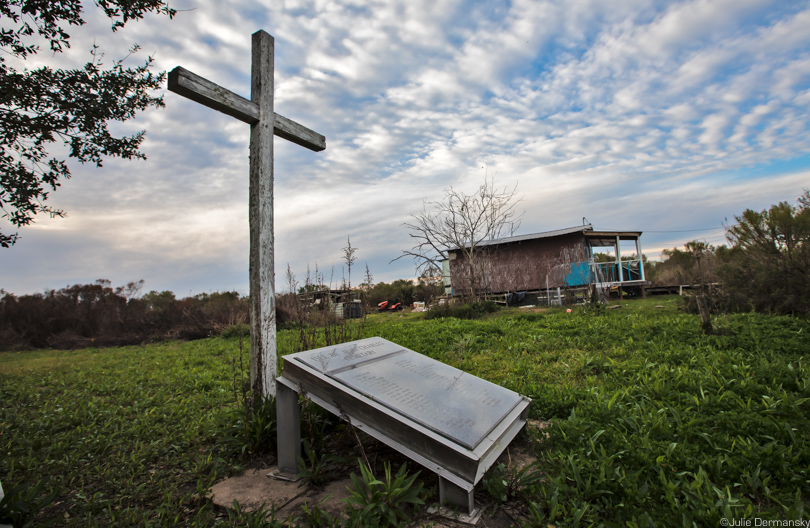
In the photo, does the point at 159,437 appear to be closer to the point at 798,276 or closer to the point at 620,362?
the point at 620,362

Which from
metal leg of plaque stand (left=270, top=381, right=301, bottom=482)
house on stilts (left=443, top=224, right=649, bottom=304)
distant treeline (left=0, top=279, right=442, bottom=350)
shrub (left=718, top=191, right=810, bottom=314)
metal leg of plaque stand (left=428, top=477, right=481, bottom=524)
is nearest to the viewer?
metal leg of plaque stand (left=428, top=477, right=481, bottom=524)

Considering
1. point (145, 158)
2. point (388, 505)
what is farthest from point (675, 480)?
point (145, 158)

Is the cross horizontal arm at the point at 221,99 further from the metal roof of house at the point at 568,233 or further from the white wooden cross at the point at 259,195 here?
the metal roof of house at the point at 568,233

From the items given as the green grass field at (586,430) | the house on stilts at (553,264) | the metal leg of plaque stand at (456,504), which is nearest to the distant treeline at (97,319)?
the green grass field at (586,430)

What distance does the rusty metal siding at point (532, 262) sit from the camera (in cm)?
1831

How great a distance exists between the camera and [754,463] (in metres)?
2.32

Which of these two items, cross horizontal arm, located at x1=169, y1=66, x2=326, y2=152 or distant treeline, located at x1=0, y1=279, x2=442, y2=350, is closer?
cross horizontal arm, located at x1=169, y1=66, x2=326, y2=152

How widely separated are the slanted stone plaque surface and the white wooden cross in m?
0.76

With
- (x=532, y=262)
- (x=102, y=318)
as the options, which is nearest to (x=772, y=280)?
(x=532, y=262)

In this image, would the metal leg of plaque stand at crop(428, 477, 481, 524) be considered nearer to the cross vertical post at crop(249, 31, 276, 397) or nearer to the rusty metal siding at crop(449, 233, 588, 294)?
the cross vertical post at crop(249, 31, 276, 397)

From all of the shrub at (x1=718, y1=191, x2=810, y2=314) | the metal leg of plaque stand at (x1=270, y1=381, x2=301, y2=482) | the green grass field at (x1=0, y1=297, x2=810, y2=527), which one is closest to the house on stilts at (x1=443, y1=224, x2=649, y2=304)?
the shrub at (x1=718, y1=191, x2=810, y2=314)

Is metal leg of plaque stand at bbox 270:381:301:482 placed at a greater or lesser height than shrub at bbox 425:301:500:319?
lesser

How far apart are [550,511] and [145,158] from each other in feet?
17.6

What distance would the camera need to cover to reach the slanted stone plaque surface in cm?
230
